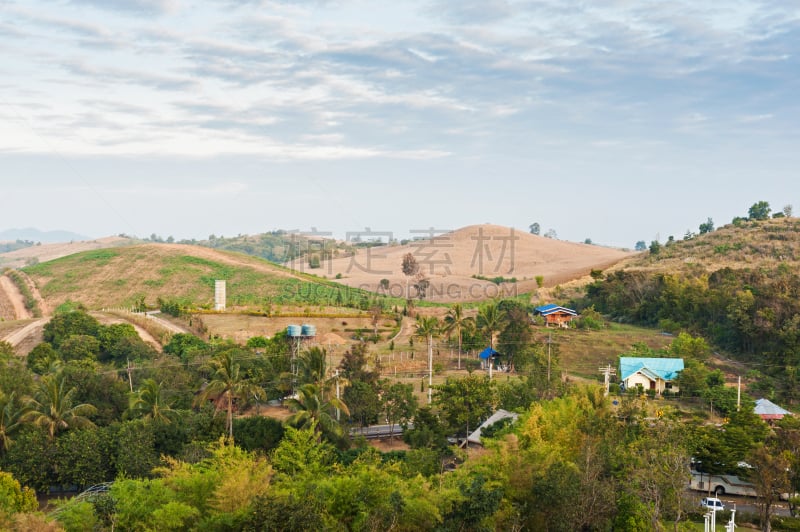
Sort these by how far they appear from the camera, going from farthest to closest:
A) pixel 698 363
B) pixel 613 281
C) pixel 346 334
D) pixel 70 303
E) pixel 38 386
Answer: pixel 70 303
pixel 613 281
pixel 346 334
pixel 698 363
pixel 38 386

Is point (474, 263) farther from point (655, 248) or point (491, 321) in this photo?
point (491, 321)

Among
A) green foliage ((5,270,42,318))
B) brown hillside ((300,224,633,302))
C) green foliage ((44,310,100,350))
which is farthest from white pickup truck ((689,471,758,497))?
green foliage ((5,270,42,318))

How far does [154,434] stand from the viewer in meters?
32.2

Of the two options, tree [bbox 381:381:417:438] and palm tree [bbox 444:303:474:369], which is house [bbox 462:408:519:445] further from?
palm tree [bbox 444:303:474:369]

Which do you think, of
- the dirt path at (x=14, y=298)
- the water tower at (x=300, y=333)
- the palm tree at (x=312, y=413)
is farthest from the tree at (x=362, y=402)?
the dirt path at (x=14, y=298)

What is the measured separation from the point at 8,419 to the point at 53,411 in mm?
1922

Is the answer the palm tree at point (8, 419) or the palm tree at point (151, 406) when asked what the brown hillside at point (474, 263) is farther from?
the palm tree at point (8, 419)

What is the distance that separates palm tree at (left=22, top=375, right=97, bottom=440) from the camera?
105 feet

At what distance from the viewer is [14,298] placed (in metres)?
87.1

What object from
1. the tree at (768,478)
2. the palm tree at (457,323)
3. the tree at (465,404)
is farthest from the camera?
the palm tree at (457,323)

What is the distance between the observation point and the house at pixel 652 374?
151 feet

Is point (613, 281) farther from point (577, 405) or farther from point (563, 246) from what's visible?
point (563, 246)

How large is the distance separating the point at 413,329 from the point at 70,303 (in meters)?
42.6

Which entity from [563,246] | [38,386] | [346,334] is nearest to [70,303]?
[346,334]
